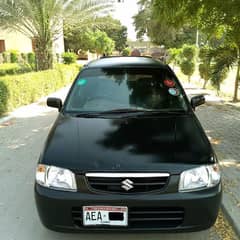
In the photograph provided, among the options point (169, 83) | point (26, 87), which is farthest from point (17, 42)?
point (169, 83)

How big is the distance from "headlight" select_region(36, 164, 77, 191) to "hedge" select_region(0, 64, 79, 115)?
24.3 feet

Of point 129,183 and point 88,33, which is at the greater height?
point 88,33

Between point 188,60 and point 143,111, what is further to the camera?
point 188,60

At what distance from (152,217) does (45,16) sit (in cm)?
1429

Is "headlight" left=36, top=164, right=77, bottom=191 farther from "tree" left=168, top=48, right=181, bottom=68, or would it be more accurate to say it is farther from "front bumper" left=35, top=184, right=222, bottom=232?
"tree" left=168, top=48, right=181, bottom=68

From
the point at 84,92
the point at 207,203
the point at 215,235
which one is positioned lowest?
the point at 215,235

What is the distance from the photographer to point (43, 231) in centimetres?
378

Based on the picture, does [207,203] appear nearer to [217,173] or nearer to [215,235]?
[217,173]

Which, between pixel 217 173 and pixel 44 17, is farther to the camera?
pixel 44 17

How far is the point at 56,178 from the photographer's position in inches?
129

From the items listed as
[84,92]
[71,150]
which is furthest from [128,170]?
[84,92]

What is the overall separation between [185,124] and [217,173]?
0.81m

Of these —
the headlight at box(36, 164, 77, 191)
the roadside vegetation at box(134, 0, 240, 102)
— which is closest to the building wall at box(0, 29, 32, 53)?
the roadside vegetation at box(134, 0, 240, 102)

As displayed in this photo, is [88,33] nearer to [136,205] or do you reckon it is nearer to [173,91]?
[173,91]
